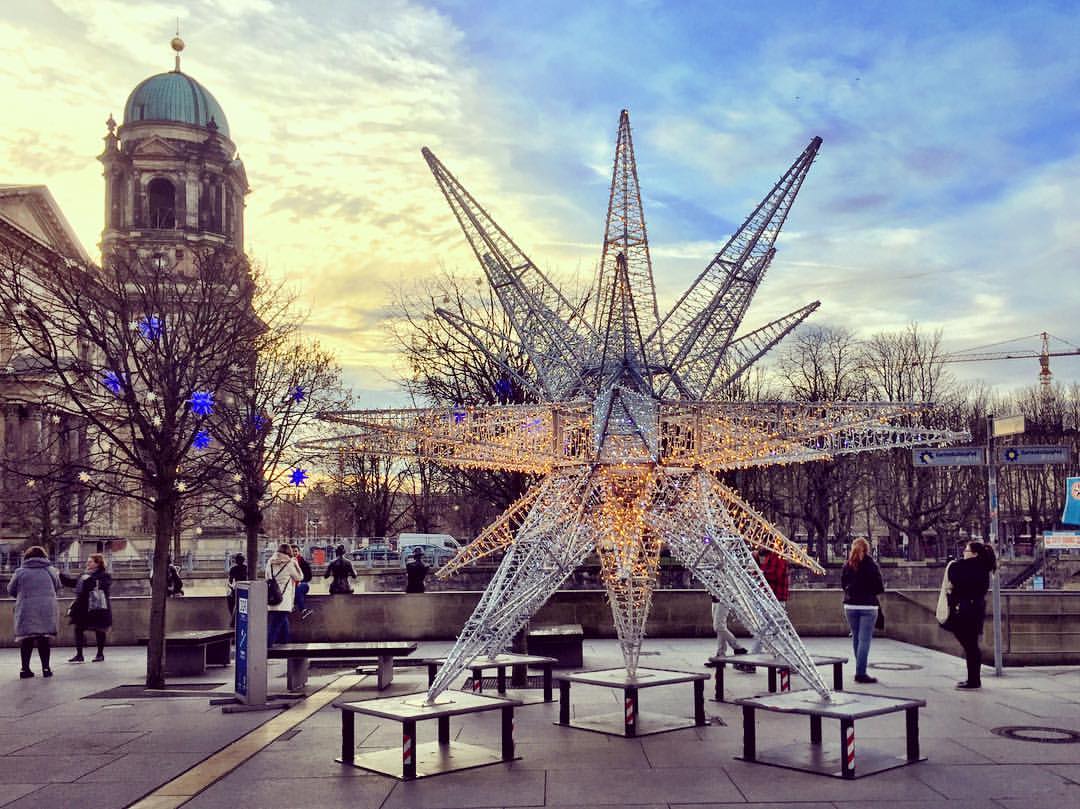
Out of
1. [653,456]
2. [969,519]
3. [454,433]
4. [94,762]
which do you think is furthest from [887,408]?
[969,519]

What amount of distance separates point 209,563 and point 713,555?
139 ft

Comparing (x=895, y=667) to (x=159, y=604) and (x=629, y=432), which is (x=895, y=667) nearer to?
(x=629, y=432)

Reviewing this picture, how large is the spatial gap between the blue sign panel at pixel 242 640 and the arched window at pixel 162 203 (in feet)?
228

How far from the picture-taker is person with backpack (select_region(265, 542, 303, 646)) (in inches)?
685

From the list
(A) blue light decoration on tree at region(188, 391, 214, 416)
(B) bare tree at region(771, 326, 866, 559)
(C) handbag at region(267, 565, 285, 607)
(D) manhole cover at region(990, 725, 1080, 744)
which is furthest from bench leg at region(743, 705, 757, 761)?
(B) bare tree at region(771, 326, 866, 559)

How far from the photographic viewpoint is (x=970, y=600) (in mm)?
14766

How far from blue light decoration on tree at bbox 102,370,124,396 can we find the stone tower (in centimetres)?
6305

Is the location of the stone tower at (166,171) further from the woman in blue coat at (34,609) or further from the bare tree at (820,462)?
the woman in blue coat at (34,609)

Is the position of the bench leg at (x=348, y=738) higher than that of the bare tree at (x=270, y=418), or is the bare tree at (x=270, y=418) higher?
the bare tree at (x=270, y=418)

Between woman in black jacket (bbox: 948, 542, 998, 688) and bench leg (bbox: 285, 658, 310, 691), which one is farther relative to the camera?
bench leg (bbox: 285, 658, 310, 691)

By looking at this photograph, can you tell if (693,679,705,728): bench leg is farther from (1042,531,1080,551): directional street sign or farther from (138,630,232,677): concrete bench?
(1042,531,1080,551): directional street sign

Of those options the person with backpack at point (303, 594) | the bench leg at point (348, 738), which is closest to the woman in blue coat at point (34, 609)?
the person with backpack at point (303, 594)

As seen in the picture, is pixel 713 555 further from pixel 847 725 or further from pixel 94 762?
pixel 94 762

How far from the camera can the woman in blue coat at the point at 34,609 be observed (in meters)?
16.8
